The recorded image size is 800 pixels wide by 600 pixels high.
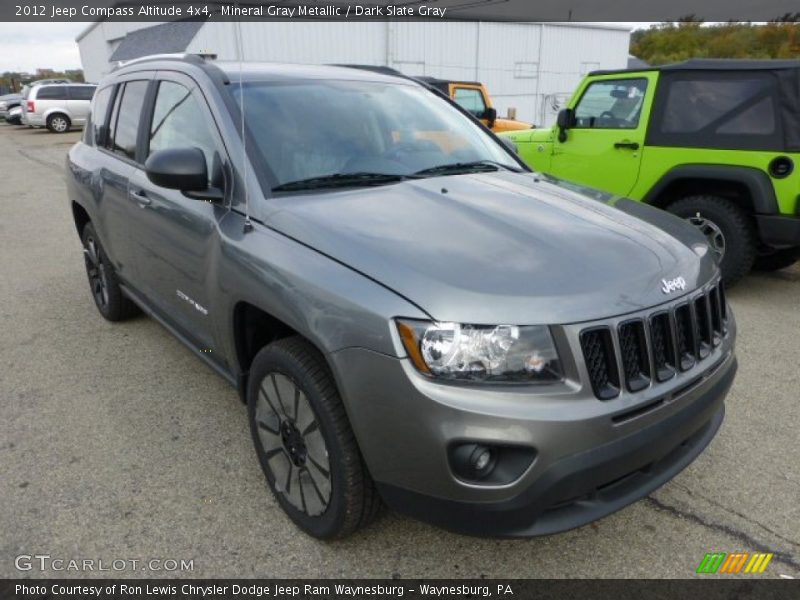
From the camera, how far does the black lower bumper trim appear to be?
179cm

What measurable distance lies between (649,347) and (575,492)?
514 millimetres

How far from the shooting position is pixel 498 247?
6.86 ft

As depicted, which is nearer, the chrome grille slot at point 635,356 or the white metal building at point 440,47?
the chrome grille slot at point 635,356

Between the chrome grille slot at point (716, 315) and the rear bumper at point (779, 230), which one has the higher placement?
the chrome grille slot at point (716, 315)

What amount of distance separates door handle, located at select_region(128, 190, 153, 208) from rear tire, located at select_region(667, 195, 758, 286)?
4250 mm

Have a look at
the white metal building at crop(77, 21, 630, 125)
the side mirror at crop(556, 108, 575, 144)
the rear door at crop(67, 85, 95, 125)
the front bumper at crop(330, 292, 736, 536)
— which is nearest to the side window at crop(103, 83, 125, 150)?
the front bumper at crop(330, 292, 736, 536)

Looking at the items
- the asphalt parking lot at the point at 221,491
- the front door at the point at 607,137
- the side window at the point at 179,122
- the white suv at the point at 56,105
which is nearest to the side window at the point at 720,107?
the front door at the point at 607,137

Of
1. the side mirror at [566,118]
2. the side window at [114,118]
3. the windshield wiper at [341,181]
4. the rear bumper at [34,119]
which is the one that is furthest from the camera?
the rear bumper at [34,119]

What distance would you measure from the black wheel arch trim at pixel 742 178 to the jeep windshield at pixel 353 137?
8.84 ft

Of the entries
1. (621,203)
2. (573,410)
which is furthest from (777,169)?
(573,410)

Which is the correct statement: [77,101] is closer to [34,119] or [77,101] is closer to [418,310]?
[34,119]

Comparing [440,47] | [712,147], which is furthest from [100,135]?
[440,47]

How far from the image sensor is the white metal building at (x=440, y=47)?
905 inches

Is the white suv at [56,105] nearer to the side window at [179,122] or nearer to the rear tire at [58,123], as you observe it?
the rear tire at [58,123]
